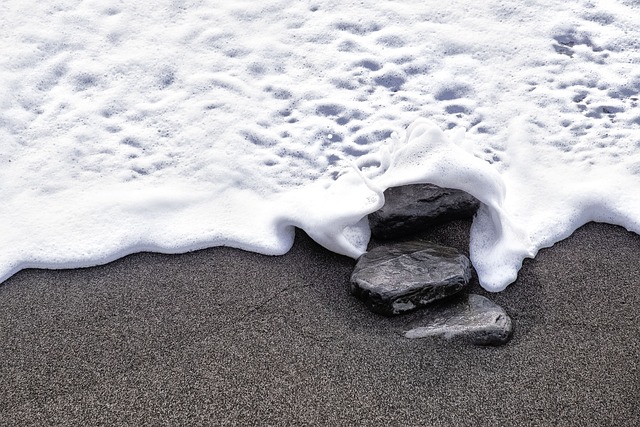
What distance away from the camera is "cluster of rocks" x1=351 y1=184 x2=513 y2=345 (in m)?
2.08

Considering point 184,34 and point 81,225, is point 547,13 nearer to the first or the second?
point 184,34

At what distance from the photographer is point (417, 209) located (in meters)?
2.40

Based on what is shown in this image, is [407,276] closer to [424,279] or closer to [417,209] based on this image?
[424,279]

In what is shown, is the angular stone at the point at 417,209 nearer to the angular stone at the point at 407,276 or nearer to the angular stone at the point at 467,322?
the angular stone at the point at 407,276

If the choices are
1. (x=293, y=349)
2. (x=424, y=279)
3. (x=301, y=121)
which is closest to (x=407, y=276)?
(x=424, y=279)

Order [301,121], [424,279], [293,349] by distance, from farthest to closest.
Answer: [301,121] → [424,279] → [293,349]

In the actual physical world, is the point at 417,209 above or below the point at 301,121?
above

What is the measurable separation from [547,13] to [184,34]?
185cm

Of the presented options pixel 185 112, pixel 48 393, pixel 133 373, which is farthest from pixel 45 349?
pixel 185 112

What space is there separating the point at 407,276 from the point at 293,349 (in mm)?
426

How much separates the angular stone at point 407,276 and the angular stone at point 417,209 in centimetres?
10

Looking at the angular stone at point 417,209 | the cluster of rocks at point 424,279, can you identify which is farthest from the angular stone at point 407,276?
the angular stone at point 417,209

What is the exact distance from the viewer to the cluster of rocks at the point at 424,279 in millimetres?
2080

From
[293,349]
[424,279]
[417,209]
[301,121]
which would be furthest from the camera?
[301,121]
